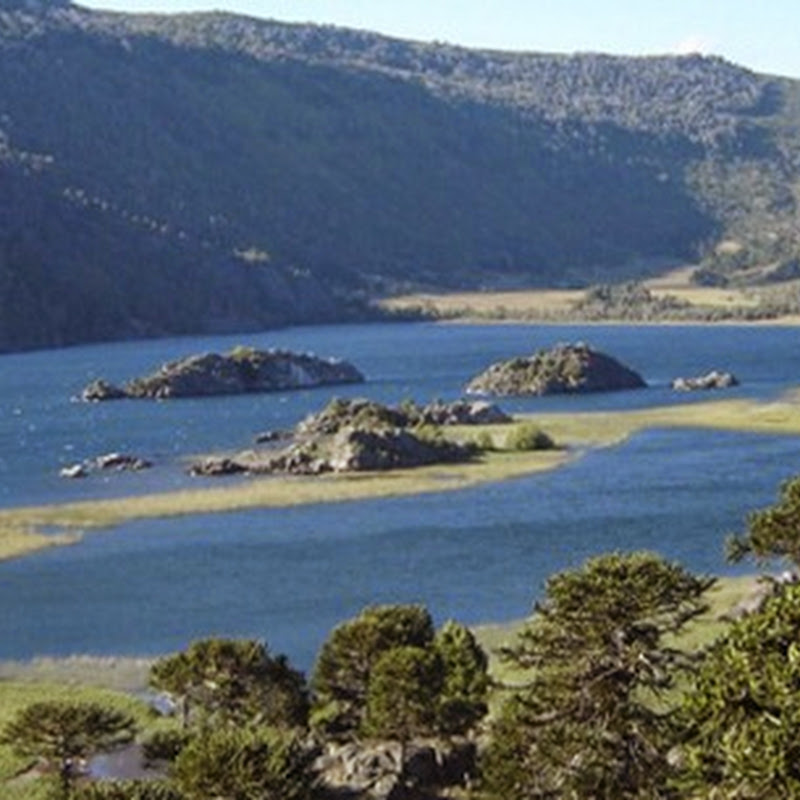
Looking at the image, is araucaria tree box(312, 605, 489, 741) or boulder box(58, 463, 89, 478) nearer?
araucaria tree box(312, 605, 489, 741)

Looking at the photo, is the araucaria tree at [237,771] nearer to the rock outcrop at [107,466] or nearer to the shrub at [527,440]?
the rock outcrop at [107,466]

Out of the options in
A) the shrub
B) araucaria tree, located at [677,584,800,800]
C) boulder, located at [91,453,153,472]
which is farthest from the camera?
the shrub

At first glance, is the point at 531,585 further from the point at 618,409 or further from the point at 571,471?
the point at 618,409

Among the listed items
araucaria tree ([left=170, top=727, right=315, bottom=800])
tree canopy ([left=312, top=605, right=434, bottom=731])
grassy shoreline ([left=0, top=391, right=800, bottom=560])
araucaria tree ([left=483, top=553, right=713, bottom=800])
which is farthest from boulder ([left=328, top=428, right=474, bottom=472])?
araucaria tree ([left=483, top=553, right=713, bottom=800])

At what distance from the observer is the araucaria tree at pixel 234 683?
54844mm

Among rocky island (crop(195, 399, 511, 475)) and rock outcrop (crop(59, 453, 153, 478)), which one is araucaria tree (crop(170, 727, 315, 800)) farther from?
rock outcrop (crop(59, 453, 153, 478))

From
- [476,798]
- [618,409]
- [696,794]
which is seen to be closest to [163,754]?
[476,798]

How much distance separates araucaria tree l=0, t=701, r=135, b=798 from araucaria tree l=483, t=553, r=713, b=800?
17.1 metres

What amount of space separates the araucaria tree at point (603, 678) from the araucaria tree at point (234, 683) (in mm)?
19581

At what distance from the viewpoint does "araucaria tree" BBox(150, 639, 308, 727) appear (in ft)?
180

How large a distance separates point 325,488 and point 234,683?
77285 millimetres

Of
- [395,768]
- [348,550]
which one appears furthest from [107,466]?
[395,768]

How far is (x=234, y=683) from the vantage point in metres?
54.8

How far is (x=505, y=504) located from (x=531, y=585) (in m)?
30.2
